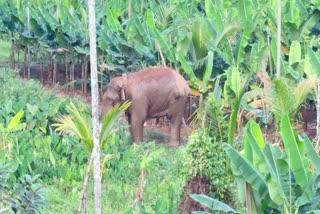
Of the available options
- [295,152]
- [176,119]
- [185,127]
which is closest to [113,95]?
[176,119]

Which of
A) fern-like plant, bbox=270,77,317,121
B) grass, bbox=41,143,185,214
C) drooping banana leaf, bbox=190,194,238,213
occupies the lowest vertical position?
grass, bbox=41,143,185,214

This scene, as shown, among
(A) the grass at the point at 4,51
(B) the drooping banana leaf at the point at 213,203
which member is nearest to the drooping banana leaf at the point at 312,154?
(B) the drooping banana leaf at the point at 213,203

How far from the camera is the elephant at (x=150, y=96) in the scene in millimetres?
13672

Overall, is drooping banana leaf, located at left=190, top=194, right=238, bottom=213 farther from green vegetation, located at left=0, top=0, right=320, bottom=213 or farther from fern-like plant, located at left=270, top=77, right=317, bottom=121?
fern-like plant, located at left=270, top=77, right=317, bottom=121

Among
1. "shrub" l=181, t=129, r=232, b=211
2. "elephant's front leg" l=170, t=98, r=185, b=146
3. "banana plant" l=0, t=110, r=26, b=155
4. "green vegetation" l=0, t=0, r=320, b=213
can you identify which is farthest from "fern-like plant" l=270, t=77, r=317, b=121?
"elephant's front leg" l=170, t=98, r=185, b=146

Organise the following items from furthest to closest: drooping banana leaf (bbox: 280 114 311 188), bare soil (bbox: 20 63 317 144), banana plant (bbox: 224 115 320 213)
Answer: bare soil (bbox: 20 63 317 144) → banana plant (bbox: 224 115 320 213) → drooping banana leaf (bbox: 280 114 311 188)

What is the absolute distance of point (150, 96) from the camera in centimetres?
1405

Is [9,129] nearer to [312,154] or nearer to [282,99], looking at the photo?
[282,99]

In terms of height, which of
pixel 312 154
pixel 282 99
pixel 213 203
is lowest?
pixel 213 203

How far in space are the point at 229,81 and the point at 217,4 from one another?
516 cm

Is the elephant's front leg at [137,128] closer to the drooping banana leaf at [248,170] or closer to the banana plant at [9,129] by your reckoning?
the banana plant at [9,129]

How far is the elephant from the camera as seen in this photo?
44.9ft

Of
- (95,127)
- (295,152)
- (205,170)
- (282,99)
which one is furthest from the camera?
(282,99)

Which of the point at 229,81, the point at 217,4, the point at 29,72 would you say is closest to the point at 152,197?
the point at 229,81
